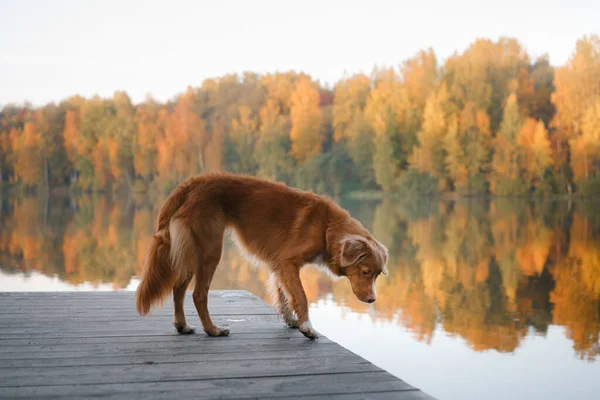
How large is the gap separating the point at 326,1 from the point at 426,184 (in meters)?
34.1

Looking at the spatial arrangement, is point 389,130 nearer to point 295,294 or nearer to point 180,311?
point 295,294

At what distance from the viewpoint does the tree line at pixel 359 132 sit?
48.8 metres

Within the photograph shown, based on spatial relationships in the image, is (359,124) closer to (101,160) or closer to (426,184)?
(426,184)

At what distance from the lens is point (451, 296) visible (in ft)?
38.5

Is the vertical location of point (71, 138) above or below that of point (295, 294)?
below

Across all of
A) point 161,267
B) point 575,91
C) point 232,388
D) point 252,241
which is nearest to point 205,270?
point 161,267

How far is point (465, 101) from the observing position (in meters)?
53.7

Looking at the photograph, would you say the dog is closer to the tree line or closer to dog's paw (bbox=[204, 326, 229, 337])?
dog's paw (bbox=[204, 326, 229, 337])

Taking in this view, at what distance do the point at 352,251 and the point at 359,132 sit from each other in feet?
175

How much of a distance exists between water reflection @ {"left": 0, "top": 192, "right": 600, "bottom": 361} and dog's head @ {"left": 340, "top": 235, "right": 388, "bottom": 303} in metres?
5.14

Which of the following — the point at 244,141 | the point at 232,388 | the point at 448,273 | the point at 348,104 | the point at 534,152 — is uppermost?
the point at 348,104

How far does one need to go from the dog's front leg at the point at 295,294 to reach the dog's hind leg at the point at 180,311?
63 cm

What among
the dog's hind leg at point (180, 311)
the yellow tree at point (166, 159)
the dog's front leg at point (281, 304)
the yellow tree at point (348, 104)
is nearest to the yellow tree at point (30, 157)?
the yellow tree at point (166, 159)

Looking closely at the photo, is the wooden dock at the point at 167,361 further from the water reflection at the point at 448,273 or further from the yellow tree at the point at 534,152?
the yellow tree at the point at 534,152
